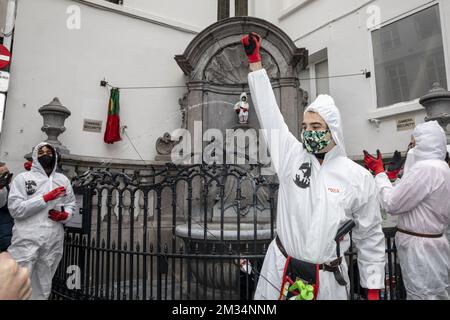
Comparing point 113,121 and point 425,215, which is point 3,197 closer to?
point 113,121

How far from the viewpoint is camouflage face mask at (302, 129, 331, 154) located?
2.02 m

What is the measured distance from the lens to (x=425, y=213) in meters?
2.67

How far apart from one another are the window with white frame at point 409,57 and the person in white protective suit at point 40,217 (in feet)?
A: 19.3

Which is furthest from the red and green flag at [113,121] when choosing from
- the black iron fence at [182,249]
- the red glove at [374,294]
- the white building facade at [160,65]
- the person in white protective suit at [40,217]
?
the red glove at [374,294]

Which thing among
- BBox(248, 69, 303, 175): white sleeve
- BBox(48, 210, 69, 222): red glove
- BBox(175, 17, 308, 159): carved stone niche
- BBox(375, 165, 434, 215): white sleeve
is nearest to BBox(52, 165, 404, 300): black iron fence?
BBox(48, 210, 69, 222): red glove

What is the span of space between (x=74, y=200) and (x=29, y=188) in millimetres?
479

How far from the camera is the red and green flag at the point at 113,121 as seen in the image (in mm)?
6613

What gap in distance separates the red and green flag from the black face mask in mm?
3013

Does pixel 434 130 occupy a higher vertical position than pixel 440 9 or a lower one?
lower

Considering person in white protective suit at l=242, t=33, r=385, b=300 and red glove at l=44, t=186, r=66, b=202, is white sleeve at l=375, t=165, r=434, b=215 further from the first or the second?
red glove at l=44, t=186, r=66, b=202

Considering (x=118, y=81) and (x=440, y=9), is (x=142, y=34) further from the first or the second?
(x=440, y=9)

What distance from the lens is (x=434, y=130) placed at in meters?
2.77

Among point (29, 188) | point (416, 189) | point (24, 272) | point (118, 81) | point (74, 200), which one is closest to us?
point (24, 272)
